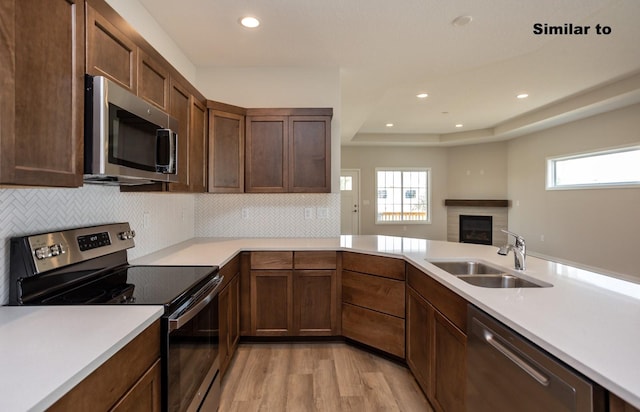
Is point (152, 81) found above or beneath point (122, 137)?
above

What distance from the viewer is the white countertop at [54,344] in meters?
0.71

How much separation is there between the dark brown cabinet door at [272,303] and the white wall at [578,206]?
540 cm

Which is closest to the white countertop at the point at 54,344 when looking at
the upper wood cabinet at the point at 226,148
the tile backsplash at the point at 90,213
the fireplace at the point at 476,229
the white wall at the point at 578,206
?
the tile backsplash at the point at 90,213

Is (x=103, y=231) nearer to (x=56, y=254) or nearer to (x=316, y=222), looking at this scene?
(x=56, y=254)

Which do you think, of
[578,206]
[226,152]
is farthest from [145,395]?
[578,206]

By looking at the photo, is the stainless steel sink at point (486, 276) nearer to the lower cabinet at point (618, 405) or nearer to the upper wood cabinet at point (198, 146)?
the lower cabinet at point (618, 405)

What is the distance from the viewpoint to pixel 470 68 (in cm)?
344

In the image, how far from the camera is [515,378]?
112cm

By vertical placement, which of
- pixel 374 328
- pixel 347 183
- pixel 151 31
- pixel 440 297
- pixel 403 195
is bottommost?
pixel 374 328

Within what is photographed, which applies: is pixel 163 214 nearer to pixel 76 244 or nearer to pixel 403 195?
pixel 76 244

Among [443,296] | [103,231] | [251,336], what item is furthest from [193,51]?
[443,296]

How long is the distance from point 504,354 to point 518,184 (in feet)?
24.4

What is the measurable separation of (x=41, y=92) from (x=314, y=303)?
2.29 m

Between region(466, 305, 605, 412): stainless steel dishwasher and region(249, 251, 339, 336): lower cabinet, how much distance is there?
1459mm
